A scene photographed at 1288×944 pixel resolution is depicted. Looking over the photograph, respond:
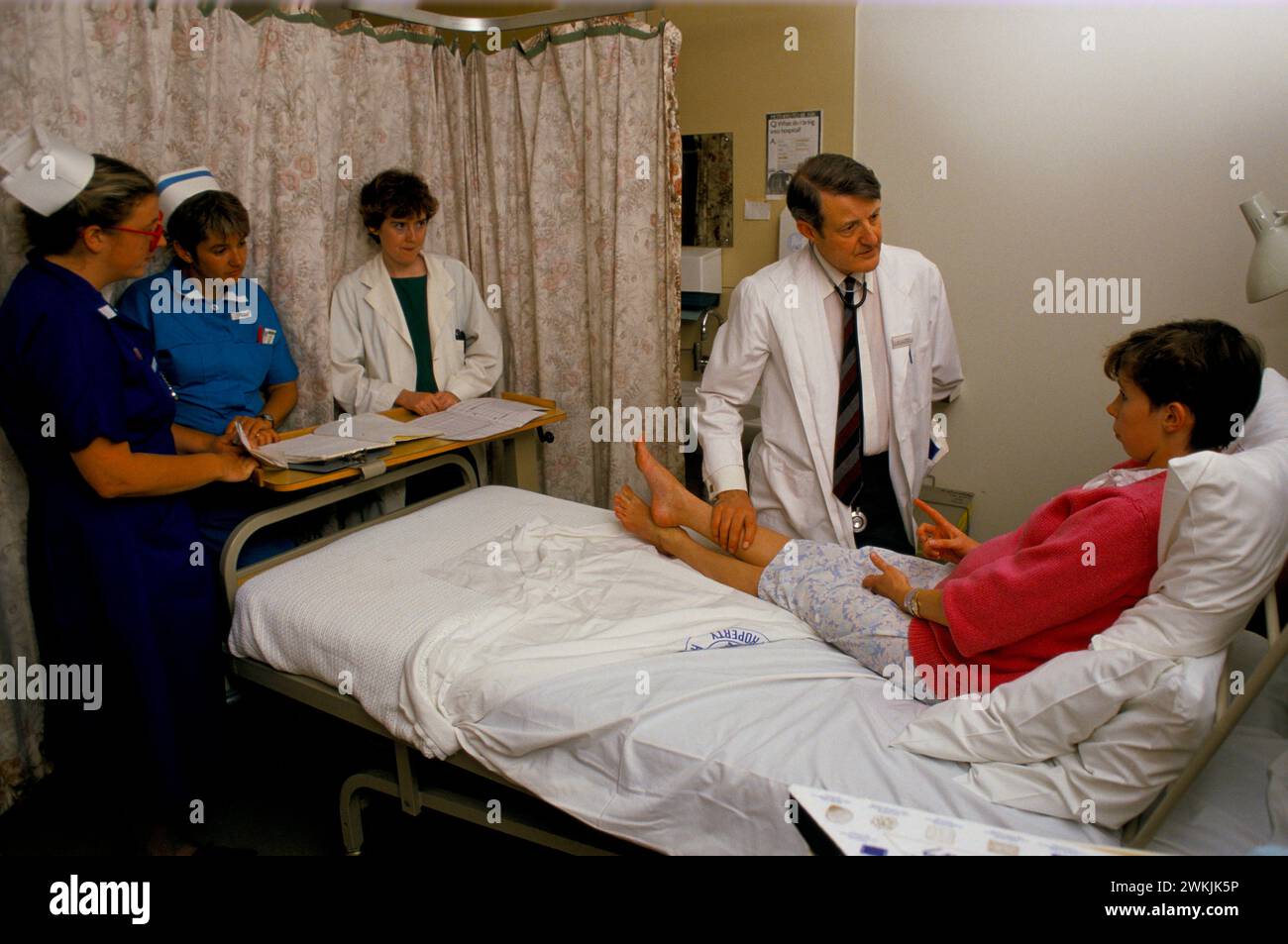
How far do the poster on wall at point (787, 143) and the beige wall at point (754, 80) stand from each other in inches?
0.9

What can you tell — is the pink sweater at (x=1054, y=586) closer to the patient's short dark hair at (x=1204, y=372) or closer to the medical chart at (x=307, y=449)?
the patient's short dark hair at (x=1204, y=372)

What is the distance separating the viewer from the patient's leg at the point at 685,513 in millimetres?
2086

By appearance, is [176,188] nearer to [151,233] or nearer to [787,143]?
[151,233]

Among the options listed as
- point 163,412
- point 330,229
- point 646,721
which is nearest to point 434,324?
point 330,229

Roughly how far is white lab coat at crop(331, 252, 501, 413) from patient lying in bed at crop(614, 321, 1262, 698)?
1.55 meters

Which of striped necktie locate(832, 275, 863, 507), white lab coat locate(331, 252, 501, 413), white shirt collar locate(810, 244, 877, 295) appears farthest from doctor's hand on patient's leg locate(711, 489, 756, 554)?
white lab coat locate(331, 252, 501, 413)

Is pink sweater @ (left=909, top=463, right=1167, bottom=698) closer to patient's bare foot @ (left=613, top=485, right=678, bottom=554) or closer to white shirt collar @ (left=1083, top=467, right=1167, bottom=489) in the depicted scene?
white shirt collar @ (left=1083, top=467, right=1167, bottom=489)

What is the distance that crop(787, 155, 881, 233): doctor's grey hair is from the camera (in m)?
2.05

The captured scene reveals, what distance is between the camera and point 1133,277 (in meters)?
2.61

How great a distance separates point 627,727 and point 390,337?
5.84ft

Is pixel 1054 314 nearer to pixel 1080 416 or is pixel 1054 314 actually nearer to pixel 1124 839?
pixel 1080 416

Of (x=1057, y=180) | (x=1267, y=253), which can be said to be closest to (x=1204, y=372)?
(x=1267, y=253)

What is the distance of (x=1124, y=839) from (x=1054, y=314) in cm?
188

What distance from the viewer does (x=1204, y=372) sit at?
55.8 inches
